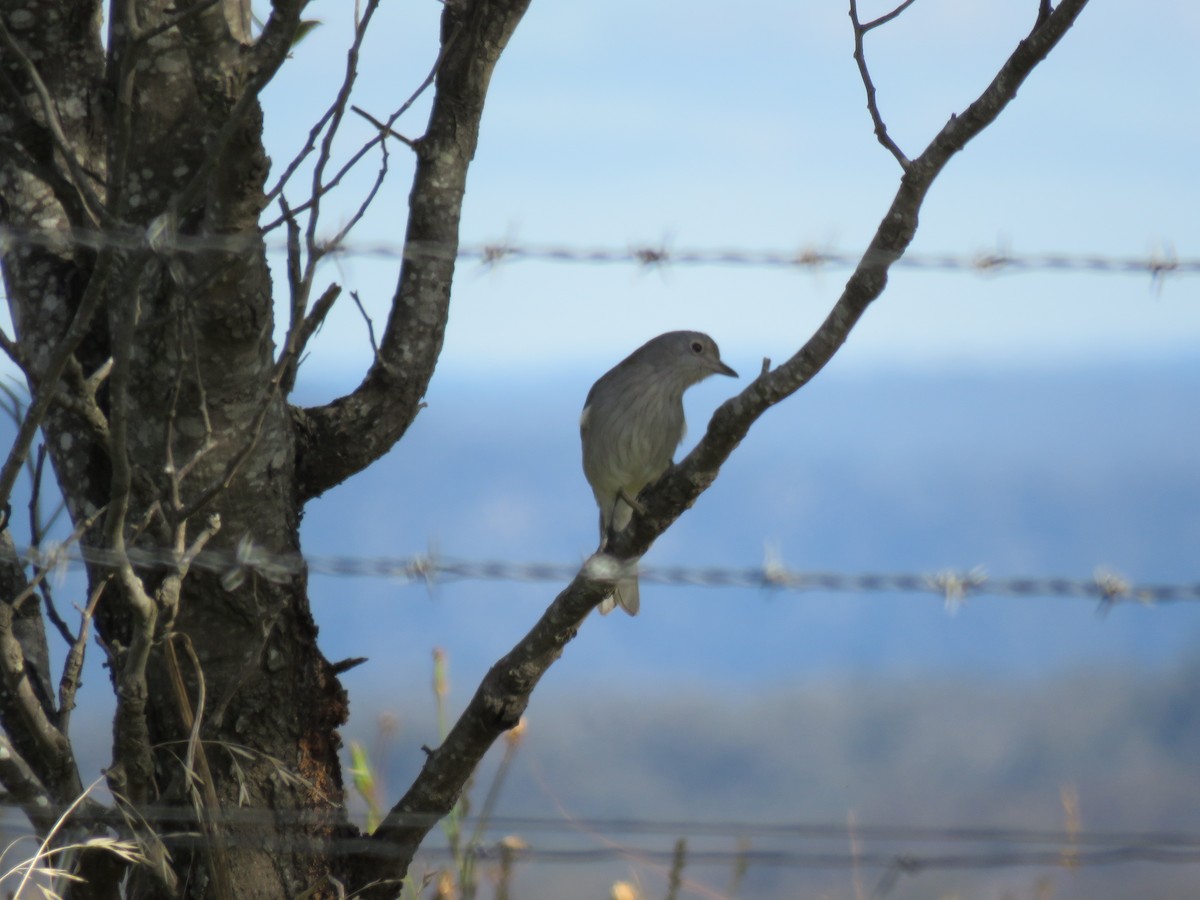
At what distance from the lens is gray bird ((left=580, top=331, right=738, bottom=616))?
16.2 ft

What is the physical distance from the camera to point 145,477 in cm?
267

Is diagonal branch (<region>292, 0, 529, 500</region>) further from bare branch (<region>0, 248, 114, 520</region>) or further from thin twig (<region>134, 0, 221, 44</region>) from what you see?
thin twig (<region>134, 0, 221, 44</region>)

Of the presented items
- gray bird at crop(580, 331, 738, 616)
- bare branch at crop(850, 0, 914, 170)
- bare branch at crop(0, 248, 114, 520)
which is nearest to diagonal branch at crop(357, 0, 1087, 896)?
bare branch at crop(850, 0, 914, 170)

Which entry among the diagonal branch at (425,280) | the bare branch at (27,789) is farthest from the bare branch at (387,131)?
the bare branch at (27,789)

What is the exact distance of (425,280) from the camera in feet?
11.4

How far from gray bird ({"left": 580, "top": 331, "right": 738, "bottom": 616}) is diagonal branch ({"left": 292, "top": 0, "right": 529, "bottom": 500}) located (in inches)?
60.7

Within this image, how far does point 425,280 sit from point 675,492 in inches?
41.5

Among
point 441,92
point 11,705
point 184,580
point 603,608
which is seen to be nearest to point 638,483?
point 603,608

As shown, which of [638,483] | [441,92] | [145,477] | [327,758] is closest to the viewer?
[145,477]

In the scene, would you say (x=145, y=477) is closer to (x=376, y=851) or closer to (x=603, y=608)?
(x=376, y=851)

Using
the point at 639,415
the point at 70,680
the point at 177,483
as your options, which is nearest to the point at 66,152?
the point at 177,483

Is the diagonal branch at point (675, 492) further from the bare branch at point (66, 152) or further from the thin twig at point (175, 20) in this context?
the thin twig at point (175, 20)

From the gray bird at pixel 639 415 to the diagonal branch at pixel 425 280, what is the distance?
1542 millimetres

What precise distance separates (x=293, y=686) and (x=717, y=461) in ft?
3.84
